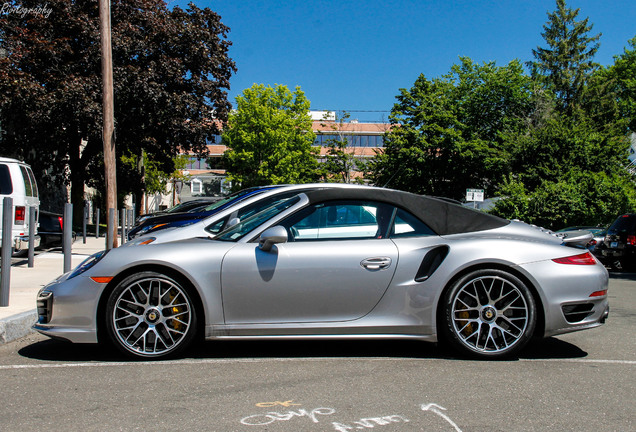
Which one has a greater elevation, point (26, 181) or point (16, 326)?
point (26, 181)

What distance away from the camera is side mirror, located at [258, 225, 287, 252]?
4.59m

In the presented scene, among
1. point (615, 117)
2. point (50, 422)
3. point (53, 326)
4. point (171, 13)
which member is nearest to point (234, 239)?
point (53, 326)

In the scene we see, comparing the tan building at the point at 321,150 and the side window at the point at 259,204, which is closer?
the side window at the point at 259,204

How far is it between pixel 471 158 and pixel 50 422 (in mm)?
43027

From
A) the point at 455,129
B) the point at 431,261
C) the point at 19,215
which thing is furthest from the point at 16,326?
the point at 455,129

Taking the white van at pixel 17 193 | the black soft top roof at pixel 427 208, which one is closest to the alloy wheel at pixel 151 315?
the black soft top roof at pixel 427 208

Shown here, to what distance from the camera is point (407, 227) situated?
4980 millimetres

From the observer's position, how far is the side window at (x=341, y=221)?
16.1ft

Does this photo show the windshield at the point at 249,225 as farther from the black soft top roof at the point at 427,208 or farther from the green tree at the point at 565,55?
the green tree at the point at 565,55

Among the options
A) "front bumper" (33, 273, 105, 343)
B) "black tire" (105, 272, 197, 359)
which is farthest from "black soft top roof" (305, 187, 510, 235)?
"front bumper" (33, 273, 105, 343)

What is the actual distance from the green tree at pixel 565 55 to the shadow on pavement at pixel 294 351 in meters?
47.3

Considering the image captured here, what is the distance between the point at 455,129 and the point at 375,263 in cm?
4325

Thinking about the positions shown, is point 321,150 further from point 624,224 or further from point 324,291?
point 324,291

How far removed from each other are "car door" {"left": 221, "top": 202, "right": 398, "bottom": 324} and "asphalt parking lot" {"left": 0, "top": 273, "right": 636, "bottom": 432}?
395mm
